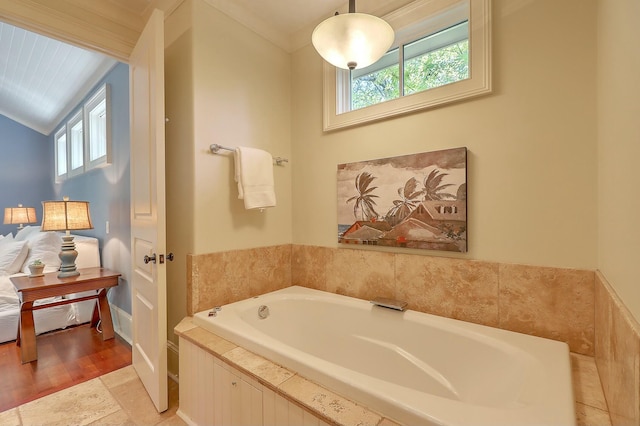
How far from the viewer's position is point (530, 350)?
1.16m

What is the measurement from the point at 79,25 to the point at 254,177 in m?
1.35

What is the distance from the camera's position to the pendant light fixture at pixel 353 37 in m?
1.25

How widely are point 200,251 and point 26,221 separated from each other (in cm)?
429

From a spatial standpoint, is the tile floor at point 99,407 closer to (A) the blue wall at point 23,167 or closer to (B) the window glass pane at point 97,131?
(B) the window glass pane at point 97,131

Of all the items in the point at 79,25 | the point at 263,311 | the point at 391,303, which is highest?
the point at 79,25

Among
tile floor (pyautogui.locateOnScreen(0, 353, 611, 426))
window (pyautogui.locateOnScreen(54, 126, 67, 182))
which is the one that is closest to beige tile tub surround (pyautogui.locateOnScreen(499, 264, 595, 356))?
tile floor (pyautogui.locateOnScreen(0, 353, 611, 426))

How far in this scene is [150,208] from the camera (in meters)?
1.61

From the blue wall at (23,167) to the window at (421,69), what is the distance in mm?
5620

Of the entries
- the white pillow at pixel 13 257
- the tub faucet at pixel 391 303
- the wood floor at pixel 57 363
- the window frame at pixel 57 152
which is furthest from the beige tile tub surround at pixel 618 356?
the window frame at pixel 57 152

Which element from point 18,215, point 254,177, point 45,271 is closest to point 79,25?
point 254,177

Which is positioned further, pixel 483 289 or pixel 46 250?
pixel 46 250

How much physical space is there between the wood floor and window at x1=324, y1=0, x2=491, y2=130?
2389 mm

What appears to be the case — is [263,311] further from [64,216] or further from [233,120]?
[64,216]

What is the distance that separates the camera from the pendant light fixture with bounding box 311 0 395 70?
125 cm
